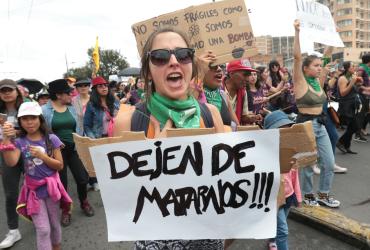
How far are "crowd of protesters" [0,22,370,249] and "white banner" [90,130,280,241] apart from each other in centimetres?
18

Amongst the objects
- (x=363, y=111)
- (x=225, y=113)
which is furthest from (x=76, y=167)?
(x=363, y=111)

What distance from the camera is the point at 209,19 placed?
329cm

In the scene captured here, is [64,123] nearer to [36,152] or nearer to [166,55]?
[36,152]

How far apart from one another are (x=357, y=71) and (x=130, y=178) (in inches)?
313

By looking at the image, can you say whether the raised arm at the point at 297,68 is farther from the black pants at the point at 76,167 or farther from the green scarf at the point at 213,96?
the black pants at the point at 76,167

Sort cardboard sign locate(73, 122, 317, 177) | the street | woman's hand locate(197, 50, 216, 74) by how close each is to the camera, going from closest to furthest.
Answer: cardboard sign locate(73, 122, 317, 177)
woman's hand locate(197, 50, 216, 74)
the street

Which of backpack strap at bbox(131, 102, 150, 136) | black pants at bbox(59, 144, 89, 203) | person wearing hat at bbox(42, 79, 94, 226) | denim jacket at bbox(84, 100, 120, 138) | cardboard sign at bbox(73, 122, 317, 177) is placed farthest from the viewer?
denim jacket at bbox(84, 100, 120, 138)

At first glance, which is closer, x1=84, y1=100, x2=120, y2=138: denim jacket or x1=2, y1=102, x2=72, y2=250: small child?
x1=2, y1=102, x2=72, y2=250: small child

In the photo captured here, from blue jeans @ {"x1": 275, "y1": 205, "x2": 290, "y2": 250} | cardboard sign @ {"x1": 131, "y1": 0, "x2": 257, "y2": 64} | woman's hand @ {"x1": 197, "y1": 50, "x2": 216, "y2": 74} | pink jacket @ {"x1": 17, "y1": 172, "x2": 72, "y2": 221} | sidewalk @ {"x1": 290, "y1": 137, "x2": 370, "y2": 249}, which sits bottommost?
sidewalk @ {"x1": 290, "y1": 137, "x2": 370, "y2": 249}

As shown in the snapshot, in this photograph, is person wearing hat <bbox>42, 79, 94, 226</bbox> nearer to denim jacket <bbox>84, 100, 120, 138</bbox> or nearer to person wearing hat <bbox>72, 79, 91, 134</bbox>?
denim jacket <bbox>84, 100, 120, 138</bbox>

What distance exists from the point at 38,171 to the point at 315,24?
11.5 feet

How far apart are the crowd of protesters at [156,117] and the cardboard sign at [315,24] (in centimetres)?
27

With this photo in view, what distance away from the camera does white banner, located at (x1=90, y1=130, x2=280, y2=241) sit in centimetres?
140

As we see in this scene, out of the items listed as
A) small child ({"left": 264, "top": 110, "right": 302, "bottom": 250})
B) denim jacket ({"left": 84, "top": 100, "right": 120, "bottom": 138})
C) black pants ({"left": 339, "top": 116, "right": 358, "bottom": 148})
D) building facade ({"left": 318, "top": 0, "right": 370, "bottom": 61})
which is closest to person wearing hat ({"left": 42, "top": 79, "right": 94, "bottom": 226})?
denim jacket ({"left": 84, "top": 100, "right": 120, "bottom": 138})
